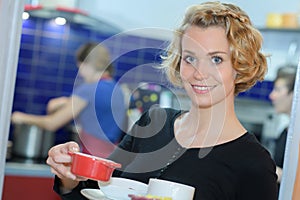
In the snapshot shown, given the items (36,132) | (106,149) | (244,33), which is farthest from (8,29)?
(36,132)

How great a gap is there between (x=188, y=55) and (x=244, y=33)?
0.31ft

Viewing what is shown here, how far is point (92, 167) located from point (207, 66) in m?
0.25

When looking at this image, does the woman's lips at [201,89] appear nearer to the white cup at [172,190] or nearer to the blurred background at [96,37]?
the white cup at [172,190]

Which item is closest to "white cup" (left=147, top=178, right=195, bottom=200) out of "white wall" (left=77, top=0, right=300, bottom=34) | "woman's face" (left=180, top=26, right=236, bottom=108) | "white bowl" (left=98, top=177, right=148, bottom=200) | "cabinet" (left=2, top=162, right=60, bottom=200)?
"white bowl" (left=98, top=177, right=148, bottom=200)

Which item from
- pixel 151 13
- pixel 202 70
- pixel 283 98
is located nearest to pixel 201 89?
pixel 202 70

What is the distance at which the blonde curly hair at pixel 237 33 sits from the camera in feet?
2.82

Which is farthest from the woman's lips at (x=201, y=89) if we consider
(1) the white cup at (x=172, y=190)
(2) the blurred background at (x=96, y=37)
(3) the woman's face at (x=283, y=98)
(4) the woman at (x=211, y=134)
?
(2) the blurred background at (x=96, y=37)

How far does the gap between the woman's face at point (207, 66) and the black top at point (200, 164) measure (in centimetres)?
8

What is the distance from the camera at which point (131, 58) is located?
279 cm

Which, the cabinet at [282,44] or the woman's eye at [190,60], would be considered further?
the cabinet at [282,44]

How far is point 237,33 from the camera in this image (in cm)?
86

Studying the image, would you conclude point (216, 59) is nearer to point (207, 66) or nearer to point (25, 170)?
point (207, 66)

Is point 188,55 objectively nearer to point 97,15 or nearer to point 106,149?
point 106,149

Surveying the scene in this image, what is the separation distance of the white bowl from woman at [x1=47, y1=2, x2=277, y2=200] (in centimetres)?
5
